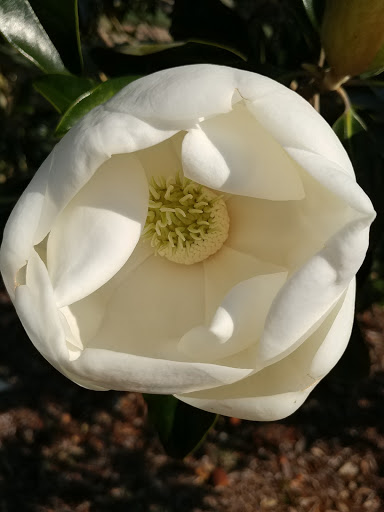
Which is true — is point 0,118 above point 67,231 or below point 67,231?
below

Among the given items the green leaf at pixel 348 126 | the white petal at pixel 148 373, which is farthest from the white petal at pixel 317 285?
the green leaf at pixel 348 126

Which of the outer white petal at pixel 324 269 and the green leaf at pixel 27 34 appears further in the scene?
the green leaf at pixel 27 34

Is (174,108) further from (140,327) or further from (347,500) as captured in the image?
(347,500)

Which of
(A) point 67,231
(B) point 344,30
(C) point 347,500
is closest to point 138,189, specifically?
(A) point 67,231

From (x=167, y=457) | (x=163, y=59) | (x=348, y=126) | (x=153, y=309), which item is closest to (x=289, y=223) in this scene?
(x=153, y=309)

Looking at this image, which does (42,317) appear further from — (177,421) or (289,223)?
(177,421)

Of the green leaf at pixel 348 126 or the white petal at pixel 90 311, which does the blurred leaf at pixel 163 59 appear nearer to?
the green leaf at pixel 348 126
